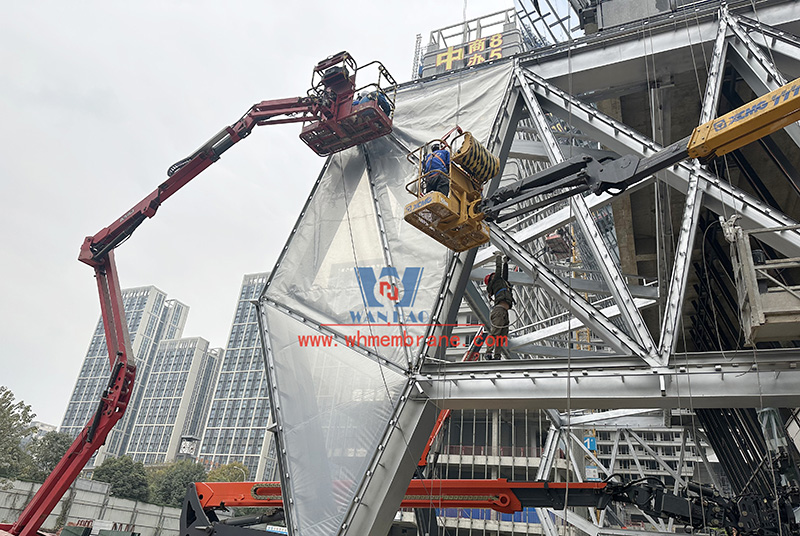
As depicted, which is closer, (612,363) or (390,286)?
(612,363)

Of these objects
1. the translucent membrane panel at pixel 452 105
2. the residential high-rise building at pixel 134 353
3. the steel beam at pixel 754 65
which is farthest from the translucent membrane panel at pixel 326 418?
the residential high-rise building at pixel 134 353

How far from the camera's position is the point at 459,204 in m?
7.70

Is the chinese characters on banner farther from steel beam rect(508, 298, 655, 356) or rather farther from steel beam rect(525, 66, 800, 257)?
steel beam rect(525, 66, 800, 257)

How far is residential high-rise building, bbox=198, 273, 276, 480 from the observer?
101 metres

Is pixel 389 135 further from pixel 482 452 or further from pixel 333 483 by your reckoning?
pixel 482 452

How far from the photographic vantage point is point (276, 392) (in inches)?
354

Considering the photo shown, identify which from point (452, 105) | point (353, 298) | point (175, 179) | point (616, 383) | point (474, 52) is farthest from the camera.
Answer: point (474, 52)

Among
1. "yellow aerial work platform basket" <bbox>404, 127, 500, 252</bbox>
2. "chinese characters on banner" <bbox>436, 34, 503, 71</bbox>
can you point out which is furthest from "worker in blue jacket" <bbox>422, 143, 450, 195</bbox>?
"chinese characters on banner" <bbox>436, 34, 503, 71</bbox>

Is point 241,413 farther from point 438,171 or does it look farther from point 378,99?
point 438,171

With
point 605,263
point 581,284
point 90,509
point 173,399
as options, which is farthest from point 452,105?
point 173,399

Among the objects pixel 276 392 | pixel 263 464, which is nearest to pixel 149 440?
pixel 263 464

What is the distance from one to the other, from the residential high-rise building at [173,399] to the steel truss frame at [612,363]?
400 feet

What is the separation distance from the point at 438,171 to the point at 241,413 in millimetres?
107247

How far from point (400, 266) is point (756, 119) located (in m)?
5.48
